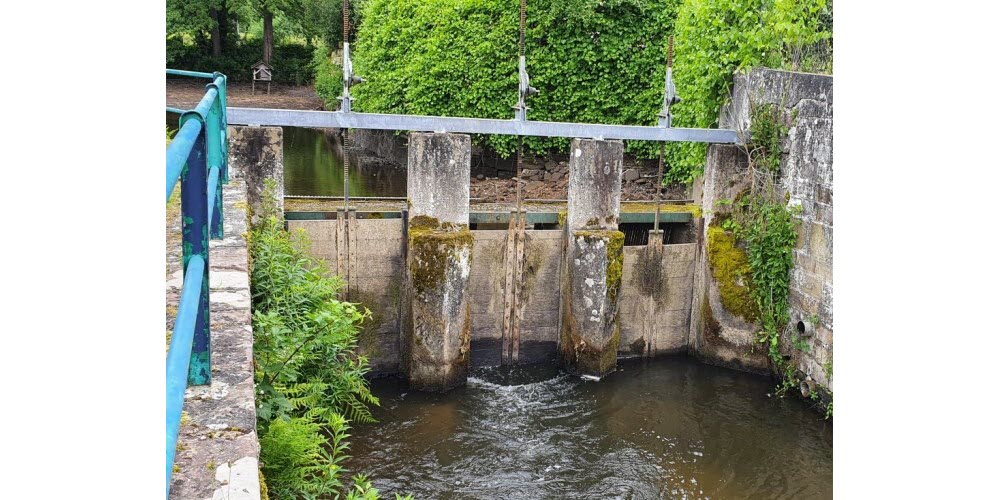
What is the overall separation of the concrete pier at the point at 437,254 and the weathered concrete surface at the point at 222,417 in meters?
4.77

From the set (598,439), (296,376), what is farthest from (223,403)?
(598,439)

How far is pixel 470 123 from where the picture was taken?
830 centimetres

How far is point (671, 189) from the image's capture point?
439 inches

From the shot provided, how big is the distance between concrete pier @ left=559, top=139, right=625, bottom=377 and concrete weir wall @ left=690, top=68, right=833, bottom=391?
1.18 m

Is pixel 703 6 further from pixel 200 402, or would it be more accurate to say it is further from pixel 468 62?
pixel 200 402

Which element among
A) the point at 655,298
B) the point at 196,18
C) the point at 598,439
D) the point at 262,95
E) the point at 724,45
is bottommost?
the point at 598,439

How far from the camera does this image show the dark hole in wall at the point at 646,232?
978cm

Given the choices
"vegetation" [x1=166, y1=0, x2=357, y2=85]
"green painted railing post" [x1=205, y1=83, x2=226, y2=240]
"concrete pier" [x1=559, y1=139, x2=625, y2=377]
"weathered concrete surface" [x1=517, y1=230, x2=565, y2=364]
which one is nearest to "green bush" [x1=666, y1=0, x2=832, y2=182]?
"concrete pier" [x1=559, y1=139, x2=625, y2=377]

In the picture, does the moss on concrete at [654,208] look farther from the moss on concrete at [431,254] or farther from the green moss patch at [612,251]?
the moss on concrete at [431,254]

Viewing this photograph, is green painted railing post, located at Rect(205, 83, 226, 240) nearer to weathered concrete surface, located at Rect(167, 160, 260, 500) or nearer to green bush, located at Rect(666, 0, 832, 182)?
weathered concrete surface, located at Rect(167, 160, 260, 500)

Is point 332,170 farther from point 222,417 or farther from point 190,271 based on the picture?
point 190,271

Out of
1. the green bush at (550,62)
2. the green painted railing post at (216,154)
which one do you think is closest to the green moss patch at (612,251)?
the green bush at (550,62)

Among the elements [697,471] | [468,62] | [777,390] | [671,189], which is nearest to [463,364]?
[697,471]

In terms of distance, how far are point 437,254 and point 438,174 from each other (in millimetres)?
758
